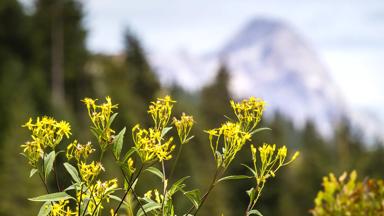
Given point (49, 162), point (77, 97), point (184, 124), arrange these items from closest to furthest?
1. point (49, 162)
2. point (184, 124)
3. point (77, 97)

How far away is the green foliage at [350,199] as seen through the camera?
241cm

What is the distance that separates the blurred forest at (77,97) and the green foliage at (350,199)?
18815mm

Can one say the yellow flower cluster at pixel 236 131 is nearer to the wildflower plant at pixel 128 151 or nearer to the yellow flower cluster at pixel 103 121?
the wildflower plant at pixel 128 151

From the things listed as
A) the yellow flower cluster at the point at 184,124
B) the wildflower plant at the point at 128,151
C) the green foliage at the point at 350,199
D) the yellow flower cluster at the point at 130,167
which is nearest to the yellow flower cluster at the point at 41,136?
the wildflower plant at the point at 128,151

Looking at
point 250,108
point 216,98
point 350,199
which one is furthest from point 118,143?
point 216,98

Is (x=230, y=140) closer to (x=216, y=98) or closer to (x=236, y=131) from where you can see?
(x=236, y=131)

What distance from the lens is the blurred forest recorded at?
22688 mm

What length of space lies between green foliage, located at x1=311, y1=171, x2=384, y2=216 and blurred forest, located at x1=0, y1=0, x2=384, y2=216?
18.8 m

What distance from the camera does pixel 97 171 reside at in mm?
2193

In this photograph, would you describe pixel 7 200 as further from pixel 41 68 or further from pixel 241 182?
pixel 241 182

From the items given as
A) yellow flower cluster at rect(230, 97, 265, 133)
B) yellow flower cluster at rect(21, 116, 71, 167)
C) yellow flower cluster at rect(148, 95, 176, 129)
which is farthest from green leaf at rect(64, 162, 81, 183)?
yellow flower cluster at rect(230, 97, 265, 133)

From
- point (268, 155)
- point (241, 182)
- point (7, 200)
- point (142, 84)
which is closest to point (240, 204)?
point (241, 182)

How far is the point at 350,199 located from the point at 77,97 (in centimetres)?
3643

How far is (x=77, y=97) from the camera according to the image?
37656 millimetres
